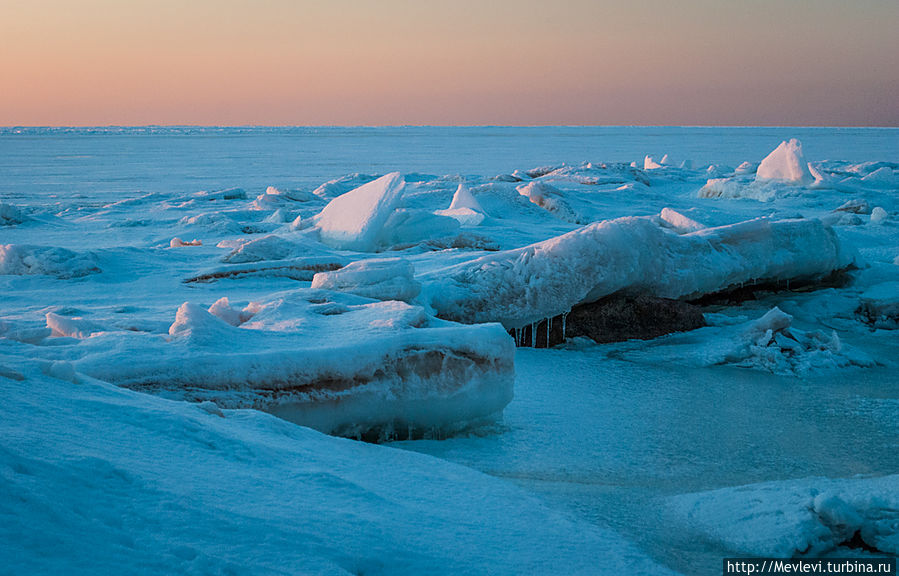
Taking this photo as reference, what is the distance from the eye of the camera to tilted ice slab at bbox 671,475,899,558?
2.23 metres

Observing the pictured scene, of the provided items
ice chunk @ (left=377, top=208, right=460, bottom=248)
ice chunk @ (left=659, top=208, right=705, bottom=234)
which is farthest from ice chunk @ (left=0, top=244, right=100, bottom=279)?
ice chunk @ (left=659, top=208, right=705, bottom=234)

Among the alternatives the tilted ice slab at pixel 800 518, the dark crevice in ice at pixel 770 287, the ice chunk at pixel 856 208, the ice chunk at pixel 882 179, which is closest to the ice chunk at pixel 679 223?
the dark crevice in ice at pixel 770 287

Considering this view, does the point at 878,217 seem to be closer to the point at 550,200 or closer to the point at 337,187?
the point at 550,200

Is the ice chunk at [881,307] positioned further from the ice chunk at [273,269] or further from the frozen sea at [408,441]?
the ice chunk at [273,269]

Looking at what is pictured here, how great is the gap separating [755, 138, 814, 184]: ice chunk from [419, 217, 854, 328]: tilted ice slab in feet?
33.0

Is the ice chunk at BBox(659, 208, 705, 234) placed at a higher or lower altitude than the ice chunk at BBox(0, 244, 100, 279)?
higher

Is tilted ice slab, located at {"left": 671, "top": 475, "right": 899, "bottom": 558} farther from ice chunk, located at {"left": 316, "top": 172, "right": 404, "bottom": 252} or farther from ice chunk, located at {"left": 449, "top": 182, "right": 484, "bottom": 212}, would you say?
ice chunk, located at {"left": 449, "top": 182, "right": 484, "bottom": 212}

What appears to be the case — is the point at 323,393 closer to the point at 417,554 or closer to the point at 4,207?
the point at 417,554

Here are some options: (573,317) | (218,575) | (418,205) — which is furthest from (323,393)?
(418,205)

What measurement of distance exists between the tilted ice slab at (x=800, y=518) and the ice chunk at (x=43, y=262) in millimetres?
5010

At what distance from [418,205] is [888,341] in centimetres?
698

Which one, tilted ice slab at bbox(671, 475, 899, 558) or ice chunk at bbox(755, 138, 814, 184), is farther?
ice chunk at bbox(755, 138, 814, 184)

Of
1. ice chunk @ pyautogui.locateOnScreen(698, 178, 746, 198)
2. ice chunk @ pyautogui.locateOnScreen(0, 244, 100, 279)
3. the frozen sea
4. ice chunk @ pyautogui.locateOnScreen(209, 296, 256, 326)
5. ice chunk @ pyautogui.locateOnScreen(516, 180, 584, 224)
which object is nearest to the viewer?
the frozen sea

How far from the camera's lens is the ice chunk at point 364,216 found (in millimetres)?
7062
